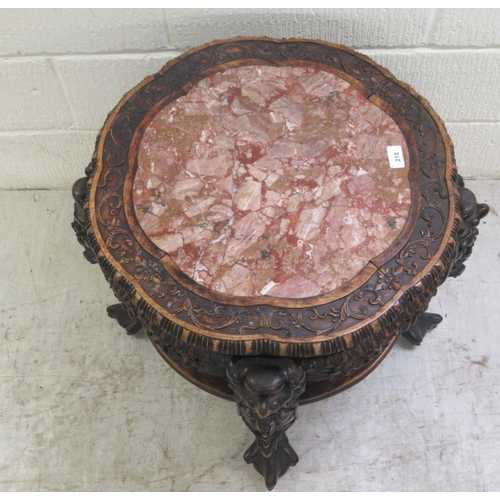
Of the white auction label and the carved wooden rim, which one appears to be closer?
the carved wooden rim

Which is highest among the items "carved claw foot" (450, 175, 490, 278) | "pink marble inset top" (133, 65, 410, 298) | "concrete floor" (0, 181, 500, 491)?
"pink marble inset top" (133, 65, 410, 298)

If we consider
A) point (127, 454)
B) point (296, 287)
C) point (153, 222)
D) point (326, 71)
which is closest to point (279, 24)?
point (326, 71)

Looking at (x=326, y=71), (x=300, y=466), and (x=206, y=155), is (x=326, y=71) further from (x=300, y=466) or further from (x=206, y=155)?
(x=300, y=466)

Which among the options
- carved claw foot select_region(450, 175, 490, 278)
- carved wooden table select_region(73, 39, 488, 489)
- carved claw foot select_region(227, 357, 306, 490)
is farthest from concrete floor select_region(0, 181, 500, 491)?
carved claw foot select_region(450, 175, 490, 278)

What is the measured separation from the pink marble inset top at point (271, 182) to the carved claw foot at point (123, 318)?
1.98ft

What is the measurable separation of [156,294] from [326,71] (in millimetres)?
789

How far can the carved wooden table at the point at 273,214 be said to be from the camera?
136 cm

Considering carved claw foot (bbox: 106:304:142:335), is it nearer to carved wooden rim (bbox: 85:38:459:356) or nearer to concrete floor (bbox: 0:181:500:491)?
concrete floor (bbox: 0:181:500:491)

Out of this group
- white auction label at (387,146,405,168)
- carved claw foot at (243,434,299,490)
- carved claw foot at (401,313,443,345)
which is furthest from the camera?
carved claw foot at (401,313,443,345)

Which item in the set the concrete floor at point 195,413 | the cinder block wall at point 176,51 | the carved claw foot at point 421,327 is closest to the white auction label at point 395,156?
the cinder block wall at point 176,51

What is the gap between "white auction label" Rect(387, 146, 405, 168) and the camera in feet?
5.01

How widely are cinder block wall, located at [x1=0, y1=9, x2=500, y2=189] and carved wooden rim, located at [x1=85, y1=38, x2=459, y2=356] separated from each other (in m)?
0.17

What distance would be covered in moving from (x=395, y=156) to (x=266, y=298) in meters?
0.51

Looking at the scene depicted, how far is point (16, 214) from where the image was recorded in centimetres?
236
